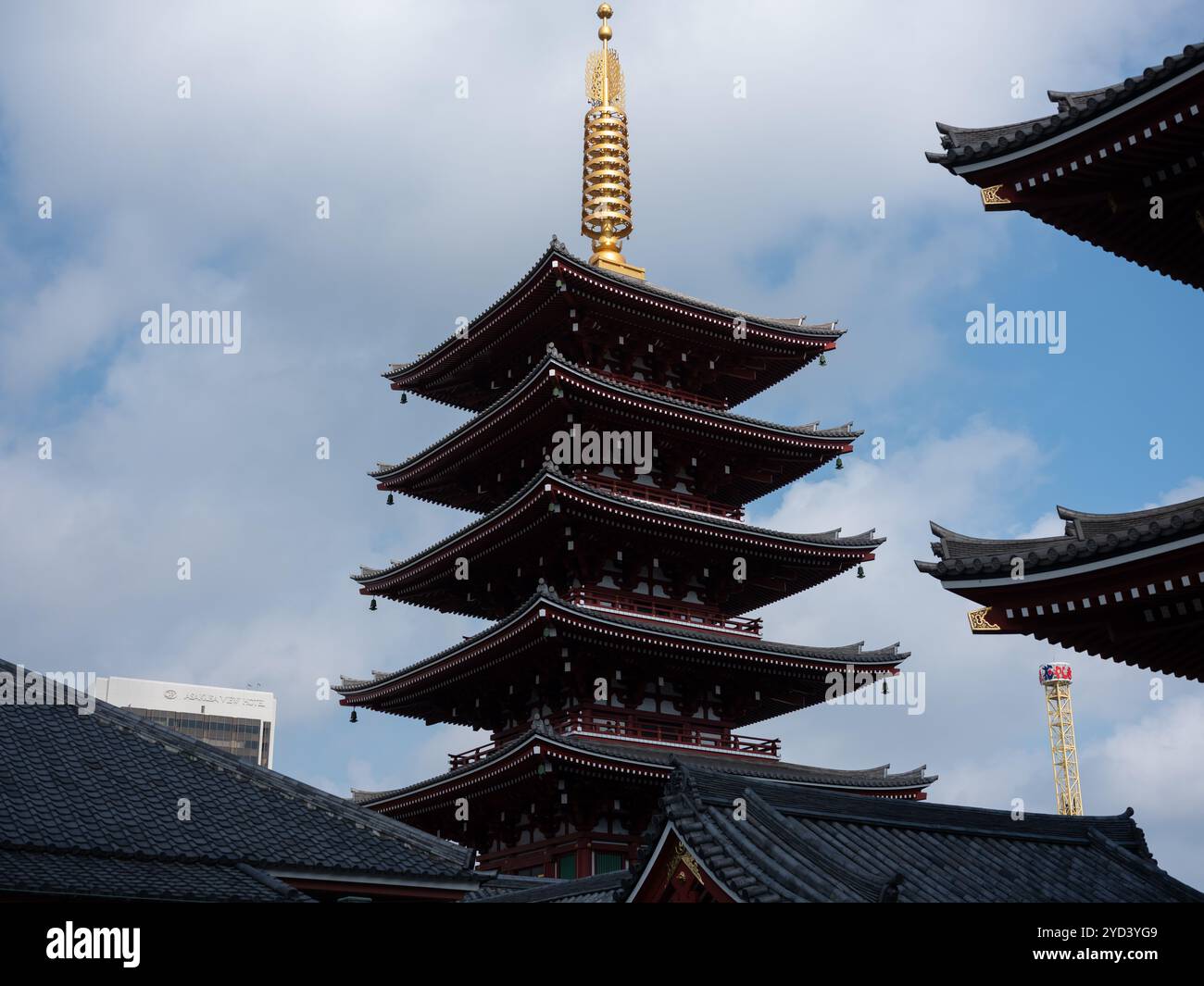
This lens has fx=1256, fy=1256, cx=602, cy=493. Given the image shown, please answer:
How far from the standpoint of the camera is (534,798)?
3188cm

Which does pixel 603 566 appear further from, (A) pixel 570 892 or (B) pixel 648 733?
(A) pixel 570 892

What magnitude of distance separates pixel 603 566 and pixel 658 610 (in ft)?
6.32

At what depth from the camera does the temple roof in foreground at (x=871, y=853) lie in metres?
13.6

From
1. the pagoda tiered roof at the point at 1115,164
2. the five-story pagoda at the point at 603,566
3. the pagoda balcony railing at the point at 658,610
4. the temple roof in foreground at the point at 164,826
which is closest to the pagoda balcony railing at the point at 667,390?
the five-story pagoda at the point at 603,566

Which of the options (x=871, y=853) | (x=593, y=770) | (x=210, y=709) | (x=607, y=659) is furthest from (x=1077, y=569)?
(x=210, y=709)

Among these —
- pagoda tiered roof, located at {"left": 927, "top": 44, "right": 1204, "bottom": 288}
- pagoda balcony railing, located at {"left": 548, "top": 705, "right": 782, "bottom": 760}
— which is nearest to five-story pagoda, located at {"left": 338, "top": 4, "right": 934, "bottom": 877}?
pagoda balcony railing, located at {"left": 548, "top": 705, "right": 782, "bottom": 760}

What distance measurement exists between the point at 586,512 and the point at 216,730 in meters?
119

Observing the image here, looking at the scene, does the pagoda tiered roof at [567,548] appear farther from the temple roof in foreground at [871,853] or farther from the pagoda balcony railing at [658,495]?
the temple roof in foreground at [871,853]

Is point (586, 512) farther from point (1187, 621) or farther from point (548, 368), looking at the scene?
point (1187, 621)

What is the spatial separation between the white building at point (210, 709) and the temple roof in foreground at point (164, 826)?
120 m

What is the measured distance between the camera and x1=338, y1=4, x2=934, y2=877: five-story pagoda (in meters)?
31.5

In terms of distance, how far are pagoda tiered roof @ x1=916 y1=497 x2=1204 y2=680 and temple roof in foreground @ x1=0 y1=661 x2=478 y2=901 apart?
9.14 meters
